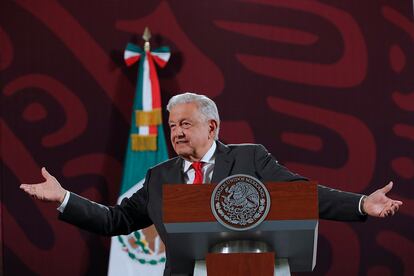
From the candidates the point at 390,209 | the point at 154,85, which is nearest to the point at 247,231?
the point at 390,209

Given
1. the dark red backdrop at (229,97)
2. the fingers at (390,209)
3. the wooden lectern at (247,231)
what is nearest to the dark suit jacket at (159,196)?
the fingers at (390,209)

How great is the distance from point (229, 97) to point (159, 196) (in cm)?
310

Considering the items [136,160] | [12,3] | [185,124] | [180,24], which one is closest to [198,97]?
[185,124]

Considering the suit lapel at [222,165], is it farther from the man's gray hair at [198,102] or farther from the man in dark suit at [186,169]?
the man's gray hair at [198,102]

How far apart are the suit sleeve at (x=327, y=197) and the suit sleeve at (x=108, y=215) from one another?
0.46m

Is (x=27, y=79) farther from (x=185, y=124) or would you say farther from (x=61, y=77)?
(x=185, y=124)

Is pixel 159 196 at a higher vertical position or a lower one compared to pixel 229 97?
lower

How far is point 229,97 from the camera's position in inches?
236

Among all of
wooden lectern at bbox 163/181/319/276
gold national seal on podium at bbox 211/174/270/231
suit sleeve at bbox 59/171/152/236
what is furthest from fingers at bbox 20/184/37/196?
gold national seal on podium at bbox 211/174/270/231

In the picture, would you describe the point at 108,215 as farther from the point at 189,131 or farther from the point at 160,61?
the point at 160,61

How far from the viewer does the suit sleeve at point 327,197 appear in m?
2.68

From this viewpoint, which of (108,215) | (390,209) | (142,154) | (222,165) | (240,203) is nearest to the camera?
(240,203)

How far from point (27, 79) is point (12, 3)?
2.11ft

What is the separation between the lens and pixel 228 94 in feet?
19.7
